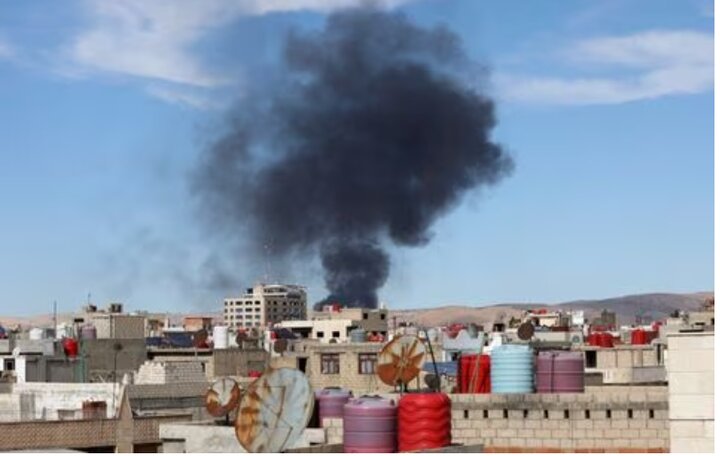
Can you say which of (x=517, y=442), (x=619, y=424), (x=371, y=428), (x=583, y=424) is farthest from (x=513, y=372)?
(x=371, y=428)

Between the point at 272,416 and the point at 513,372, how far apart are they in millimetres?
11297

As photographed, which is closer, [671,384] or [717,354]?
[717,354]

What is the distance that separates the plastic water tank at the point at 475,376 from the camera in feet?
143

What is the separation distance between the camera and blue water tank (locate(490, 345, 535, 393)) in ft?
135

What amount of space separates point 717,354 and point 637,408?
10.6 metres

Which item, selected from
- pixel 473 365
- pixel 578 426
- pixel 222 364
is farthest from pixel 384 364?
pixel 222 364

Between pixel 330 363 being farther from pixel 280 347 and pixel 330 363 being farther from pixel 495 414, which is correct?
pixel 495 414

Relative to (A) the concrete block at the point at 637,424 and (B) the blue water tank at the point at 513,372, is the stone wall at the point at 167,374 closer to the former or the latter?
(B) the blue water tank at the point at 513,372

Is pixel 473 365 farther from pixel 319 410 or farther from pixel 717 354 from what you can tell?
pixel 717 354

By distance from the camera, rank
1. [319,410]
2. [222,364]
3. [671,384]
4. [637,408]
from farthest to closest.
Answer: [222,364] < [319,410] < [637,408] < [671,384]

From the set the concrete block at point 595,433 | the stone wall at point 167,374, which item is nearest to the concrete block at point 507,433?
the concrete block at point 595,433

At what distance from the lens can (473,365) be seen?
145ft

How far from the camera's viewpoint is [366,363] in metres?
74.9

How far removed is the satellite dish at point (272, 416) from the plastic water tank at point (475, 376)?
12.1m
